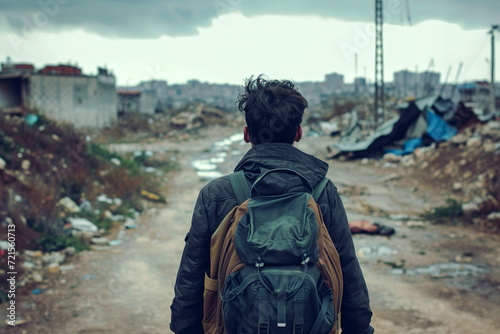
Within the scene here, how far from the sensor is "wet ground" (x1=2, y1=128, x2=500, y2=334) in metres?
4.08

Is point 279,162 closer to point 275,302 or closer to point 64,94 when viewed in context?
point 275,302

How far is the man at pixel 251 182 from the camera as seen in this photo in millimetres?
1637

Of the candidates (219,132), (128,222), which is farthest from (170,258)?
(219,132)

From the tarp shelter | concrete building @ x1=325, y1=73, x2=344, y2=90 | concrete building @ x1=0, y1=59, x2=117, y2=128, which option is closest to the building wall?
concrete building @ x1=0, y1=59, x2=117, y2=128

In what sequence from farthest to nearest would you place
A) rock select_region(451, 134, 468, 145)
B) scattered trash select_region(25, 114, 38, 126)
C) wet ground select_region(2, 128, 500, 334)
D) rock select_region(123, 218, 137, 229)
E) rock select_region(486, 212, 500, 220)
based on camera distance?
rock select_region(451, 134, 468, 145), scattered trash select_region(25, 114, 38, 126), rock select_region(123, 218, 137, 229), rock select_region(486, 212, 500, 220), wet ground select_region(2, 128, 500, 334)

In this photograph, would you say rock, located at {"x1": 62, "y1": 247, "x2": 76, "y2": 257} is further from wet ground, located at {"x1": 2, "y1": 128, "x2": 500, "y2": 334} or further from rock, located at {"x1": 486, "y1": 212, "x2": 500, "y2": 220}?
rock, located at {"x1": 486, "y1": 212, "x2": 500, "y2": 220}

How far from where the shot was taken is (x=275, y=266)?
1.44m

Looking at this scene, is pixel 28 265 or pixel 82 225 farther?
pixel 82 225

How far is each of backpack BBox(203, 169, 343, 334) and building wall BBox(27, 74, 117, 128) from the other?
66.9 ft

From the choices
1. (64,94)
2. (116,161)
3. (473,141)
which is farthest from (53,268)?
(64,94)

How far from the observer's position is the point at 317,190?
1627mm

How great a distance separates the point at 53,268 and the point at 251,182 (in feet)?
14.6

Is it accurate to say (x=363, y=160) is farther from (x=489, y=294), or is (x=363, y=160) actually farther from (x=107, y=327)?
(x=107, y=327)

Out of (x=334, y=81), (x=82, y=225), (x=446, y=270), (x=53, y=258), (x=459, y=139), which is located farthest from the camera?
(x=334, y=81)
